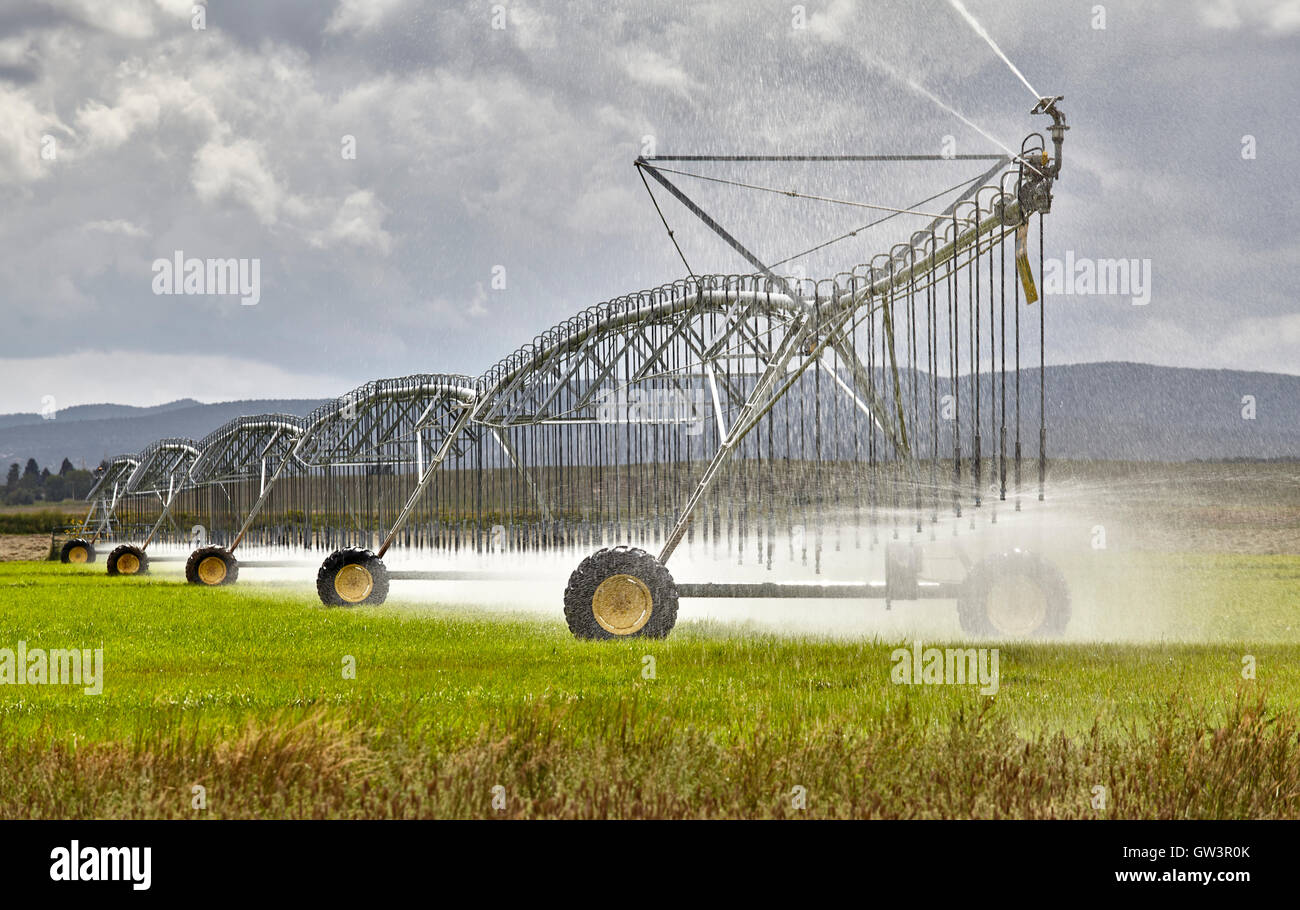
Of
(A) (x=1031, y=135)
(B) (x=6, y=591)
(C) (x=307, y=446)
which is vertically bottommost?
(B) (x=6, y=591)

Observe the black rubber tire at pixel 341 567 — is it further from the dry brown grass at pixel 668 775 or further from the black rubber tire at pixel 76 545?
the black rubber tire at pixel 76 545

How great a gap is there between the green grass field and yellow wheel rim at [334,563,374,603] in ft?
27.7

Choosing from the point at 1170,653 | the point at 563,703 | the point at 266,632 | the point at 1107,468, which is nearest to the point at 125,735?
the point at 563,703

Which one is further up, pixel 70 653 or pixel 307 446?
pixel 307 446

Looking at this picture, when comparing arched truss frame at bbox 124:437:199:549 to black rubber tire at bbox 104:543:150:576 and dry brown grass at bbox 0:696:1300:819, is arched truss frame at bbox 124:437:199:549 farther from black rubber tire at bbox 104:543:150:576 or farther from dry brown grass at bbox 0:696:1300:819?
dry brown grass at bbox 0:696:1300:819

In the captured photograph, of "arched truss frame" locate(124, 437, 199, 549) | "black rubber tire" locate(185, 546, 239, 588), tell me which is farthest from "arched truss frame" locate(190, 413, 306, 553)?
"black rubber tire" locate(185, 546, 239, 588)

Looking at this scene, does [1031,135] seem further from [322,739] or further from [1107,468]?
[1107,468]

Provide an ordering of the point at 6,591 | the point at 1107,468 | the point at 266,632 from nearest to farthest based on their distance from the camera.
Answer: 1. the point at 266,632
2. the point at 6,591
3. the point at 1107,468

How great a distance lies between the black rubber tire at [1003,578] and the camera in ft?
50.5

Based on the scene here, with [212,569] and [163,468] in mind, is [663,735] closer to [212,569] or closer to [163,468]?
[212,569]

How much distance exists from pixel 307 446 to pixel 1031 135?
95.5ft

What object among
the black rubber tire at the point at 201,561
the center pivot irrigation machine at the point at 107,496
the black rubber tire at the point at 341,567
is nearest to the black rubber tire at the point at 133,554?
the black rubber tire at the point at 201,561

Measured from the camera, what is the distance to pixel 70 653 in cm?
1627

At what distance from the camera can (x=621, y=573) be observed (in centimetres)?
1519
